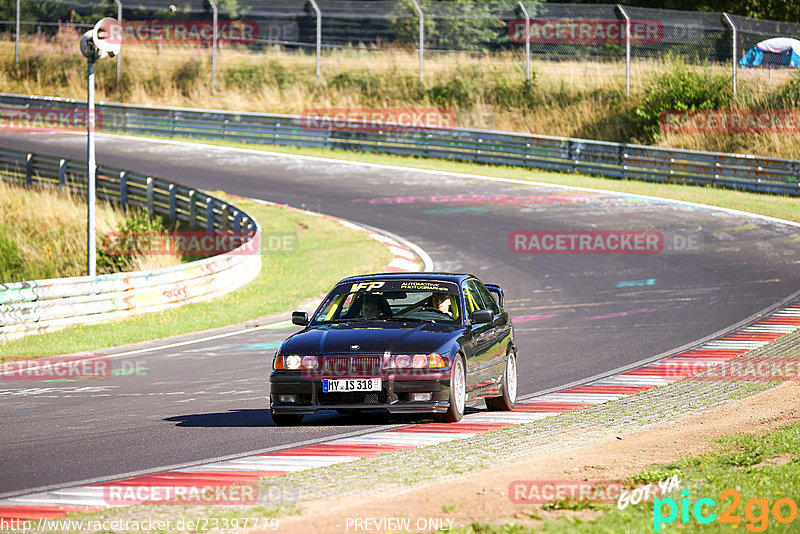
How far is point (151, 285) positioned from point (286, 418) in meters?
9.22

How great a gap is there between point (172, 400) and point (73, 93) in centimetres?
4082

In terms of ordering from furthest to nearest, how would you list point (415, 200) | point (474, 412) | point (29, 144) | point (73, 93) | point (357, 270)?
1. point (73, 93)
2. point (29, 144)
3. point (415, 200)
4. point (357, 270)
5. point (474, 412)

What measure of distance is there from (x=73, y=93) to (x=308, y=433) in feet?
141

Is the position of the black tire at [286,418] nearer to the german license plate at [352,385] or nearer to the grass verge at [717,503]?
the german license plate at [352,385]

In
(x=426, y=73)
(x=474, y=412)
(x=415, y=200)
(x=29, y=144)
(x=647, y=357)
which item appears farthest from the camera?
(x=426, y=73)

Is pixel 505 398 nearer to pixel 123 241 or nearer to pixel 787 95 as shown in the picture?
pixel 123 241

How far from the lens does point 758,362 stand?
13.6 meters

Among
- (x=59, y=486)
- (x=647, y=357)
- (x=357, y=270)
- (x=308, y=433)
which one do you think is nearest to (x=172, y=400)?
(x=308, y=433)

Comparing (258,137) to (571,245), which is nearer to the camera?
(571,245)

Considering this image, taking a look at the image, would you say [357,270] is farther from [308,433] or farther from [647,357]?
[308,433]

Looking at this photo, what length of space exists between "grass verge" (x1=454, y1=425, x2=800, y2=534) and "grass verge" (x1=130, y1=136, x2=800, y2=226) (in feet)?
67.9

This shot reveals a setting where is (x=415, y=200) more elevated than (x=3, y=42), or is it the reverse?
(x=3, y=42)

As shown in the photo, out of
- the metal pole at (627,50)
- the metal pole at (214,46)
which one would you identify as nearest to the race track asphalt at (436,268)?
the metal pole at (214,46)

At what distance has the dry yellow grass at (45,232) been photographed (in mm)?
27641
